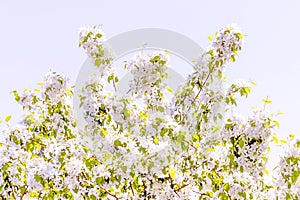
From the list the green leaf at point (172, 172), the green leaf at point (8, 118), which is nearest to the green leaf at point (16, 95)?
the green leaf at point (8, 118)

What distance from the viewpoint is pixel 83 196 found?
6285 mm

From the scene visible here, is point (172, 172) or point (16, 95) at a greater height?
point (16, 95)

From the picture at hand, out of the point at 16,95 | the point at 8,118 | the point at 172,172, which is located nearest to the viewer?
the point at 172,172

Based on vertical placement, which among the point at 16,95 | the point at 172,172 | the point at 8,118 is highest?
the point at 16,95

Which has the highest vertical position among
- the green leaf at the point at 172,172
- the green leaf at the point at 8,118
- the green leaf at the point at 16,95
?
the green leaf at the point at 16,95

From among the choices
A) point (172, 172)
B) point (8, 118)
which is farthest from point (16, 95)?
point (172, 172)

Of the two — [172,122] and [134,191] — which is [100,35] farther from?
[134,191]

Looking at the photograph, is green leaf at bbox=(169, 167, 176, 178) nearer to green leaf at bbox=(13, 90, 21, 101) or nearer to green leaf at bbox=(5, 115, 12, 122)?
green leaf at bbox=(5, 115, 12, 122)

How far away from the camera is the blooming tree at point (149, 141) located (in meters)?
6.22

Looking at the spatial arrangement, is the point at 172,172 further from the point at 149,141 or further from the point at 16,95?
the point at 16,95

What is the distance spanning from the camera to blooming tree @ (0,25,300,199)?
6.22m

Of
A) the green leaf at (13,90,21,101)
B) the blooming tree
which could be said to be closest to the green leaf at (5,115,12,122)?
the blooming tree

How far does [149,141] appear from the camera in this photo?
21.1 ft

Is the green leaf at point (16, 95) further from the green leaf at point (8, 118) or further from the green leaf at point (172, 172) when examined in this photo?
the green leaf at point (172, 172)
